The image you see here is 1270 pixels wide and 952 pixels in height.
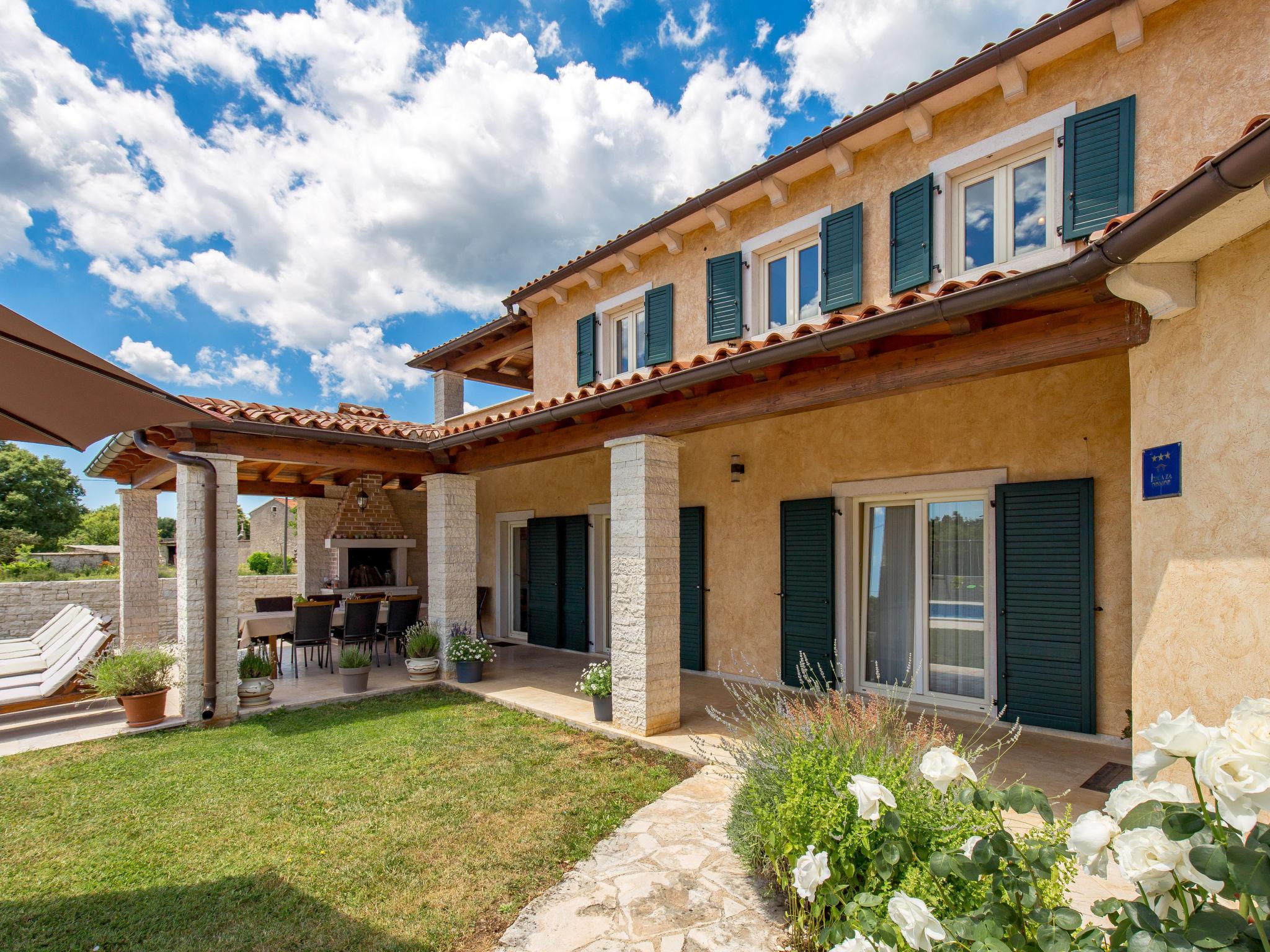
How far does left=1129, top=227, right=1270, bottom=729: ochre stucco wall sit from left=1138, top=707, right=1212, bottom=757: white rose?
2360 millimetres

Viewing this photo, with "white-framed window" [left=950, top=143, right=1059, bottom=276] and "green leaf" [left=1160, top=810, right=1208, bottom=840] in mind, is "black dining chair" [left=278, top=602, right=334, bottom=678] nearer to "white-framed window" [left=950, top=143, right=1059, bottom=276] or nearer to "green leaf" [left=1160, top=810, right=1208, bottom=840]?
"white-framed window" [left=950, top=143, right=1059, bottom=276]

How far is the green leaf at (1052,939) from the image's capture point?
1.75 m

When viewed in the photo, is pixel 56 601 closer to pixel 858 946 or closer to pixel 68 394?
pixel 68 394

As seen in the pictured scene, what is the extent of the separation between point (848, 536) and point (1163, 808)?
21.4 feet

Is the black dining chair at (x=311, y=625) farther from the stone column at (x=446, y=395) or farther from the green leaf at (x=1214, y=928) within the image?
the green leaf at (x=1214, y=928)

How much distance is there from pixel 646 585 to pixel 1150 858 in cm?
548

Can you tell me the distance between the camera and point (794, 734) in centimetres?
377

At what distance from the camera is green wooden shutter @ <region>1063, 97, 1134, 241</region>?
5.44m

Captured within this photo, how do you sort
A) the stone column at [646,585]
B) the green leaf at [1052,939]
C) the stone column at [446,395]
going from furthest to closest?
the stone column at [446,395], the stone column at [646,585], the green leaf at [1052,939]

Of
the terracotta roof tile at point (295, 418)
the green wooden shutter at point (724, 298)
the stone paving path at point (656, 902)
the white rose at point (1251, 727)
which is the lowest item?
the stone paving path at point (656, 902)

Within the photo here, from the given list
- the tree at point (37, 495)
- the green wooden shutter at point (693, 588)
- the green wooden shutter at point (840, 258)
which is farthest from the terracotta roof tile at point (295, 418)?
the tree at point (37, 495)

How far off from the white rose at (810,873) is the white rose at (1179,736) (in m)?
1.62

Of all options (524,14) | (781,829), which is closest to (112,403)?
(781,829)

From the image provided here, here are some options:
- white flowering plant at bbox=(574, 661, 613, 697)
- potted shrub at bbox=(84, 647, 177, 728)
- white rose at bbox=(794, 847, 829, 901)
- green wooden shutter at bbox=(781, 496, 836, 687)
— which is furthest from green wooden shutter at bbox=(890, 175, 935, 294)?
potted shrub at bbox=(84, 647, 177, 728)
